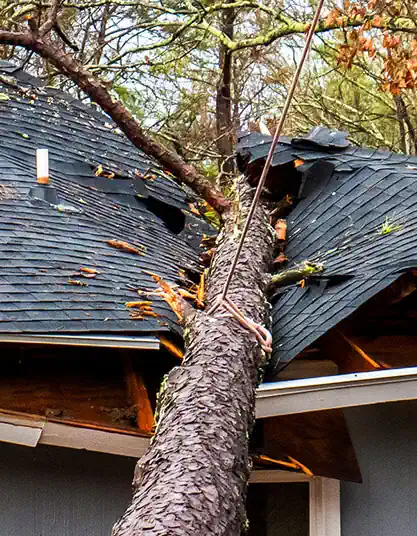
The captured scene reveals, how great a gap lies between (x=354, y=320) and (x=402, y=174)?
182 centimetres

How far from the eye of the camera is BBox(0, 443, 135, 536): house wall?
13.9 feet

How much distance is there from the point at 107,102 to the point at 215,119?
29.9ft

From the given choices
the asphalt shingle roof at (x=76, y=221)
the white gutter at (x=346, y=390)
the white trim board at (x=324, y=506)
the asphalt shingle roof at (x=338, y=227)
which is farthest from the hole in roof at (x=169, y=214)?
the white gutter at (x=346, y=390)

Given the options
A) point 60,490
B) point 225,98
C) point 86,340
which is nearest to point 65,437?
point 60,490

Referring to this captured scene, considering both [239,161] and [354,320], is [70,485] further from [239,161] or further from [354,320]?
[239,161]

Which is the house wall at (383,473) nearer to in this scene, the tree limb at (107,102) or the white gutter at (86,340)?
the white gutter at (86,340)

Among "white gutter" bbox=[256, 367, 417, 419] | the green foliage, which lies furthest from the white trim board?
the green foliage

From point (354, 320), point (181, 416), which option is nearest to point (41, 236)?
point (354, 320)

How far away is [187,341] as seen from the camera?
13.4ft

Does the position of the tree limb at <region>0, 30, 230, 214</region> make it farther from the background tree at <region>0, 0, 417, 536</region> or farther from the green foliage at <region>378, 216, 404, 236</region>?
the green foliage at <region>378, 216, 404, 236</region>

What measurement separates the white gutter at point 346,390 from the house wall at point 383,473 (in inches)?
13.7

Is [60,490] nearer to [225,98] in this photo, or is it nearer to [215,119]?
[225,98]

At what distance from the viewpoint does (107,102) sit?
7.10 m

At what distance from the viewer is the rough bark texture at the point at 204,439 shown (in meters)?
2.36
